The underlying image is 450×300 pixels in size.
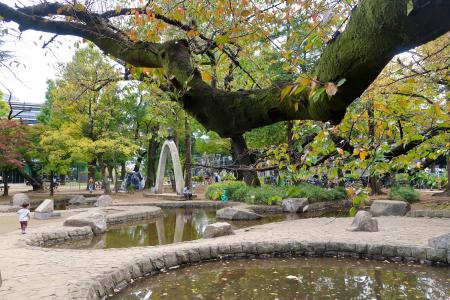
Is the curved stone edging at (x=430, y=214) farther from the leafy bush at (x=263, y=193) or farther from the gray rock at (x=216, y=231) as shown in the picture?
the gray rock at (x=216, y=231)

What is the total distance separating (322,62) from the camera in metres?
1.89

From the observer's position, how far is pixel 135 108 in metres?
30.7

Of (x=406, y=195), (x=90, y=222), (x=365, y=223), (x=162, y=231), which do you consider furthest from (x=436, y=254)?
(x=406, y=195)

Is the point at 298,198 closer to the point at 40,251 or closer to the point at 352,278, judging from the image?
the point at 352,278

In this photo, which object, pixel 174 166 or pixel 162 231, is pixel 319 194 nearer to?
pixel 174 166

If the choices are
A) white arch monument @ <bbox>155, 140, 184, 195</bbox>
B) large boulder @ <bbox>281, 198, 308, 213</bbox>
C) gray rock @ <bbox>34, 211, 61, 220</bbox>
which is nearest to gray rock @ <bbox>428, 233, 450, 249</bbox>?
large boulder @ <bbox>281, 198, 308, 213</bbox>

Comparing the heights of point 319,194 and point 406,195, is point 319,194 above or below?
above

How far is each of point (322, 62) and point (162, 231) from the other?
12.6 meters

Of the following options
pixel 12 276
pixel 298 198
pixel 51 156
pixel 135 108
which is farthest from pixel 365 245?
pixel 135 108

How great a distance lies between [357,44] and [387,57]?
0.46 feet

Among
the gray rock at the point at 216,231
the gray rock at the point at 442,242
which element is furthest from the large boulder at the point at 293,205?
the gray rock at the point at 442,242

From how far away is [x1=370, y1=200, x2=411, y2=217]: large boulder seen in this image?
14242 millimetres

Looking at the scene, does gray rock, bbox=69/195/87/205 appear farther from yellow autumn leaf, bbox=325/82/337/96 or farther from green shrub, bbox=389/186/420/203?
yellow autumn leaf, bbox=325/82/337/96

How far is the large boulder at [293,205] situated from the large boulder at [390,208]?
3.98 meters
